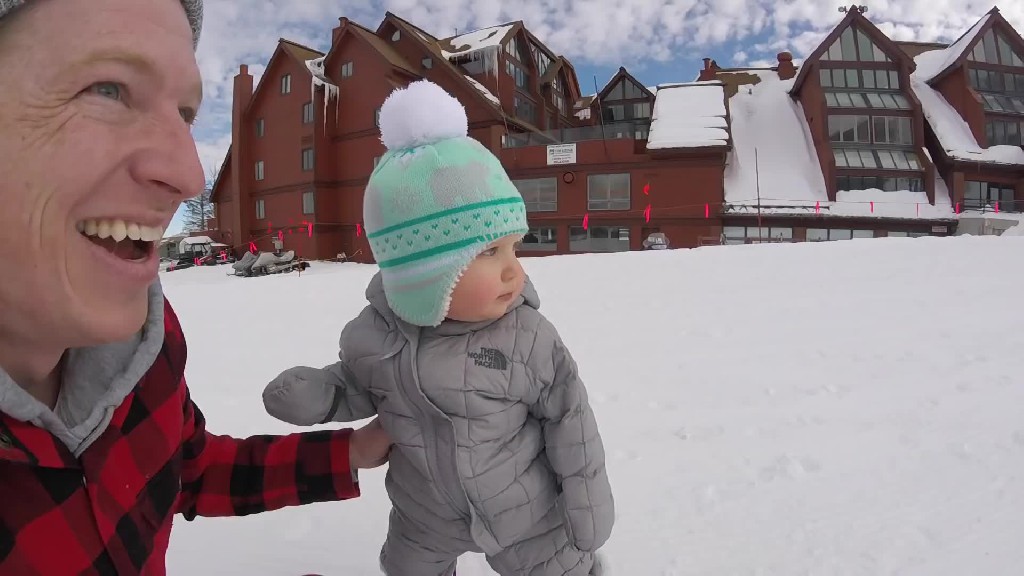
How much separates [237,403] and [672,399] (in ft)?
9.55

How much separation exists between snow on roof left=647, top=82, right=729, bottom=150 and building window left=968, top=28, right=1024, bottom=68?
440 inches

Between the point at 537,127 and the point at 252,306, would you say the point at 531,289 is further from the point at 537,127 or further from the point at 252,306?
the point at 537,127

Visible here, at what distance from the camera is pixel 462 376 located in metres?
1.55

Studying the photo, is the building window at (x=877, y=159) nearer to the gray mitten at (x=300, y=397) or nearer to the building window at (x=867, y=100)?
the building window at (x=867, y=100)

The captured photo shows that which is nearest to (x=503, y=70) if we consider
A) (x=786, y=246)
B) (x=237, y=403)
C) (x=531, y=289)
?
(x=786, y=246)

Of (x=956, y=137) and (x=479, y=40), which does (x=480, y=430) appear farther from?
(x=956, y=137)

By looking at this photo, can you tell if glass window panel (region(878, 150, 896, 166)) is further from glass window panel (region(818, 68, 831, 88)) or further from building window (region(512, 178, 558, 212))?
building window (region(512, 178, 558, 212))

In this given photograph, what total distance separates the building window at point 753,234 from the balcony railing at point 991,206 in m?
7.05

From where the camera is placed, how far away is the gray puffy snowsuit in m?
1.55

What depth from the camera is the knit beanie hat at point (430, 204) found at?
152 cm

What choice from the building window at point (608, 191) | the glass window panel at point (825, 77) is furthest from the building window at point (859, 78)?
the building window at point (608, 191)

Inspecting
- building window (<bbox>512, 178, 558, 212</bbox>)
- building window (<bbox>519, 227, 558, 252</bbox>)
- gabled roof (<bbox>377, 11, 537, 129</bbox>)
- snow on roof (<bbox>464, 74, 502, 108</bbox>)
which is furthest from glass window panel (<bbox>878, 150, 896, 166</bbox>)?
snow on roof (<bbox>464, 74, 502, 108</bbox>)

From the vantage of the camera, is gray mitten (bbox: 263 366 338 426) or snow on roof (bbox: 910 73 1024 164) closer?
gray mitten (bbox: 263 366 338 426)

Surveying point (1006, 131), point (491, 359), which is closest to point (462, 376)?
point (491, 359)
